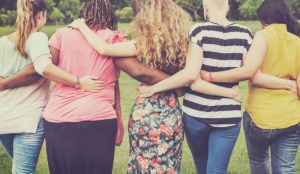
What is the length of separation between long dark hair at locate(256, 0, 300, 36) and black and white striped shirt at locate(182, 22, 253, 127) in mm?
228

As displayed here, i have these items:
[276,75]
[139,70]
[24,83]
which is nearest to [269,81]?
[276,75]

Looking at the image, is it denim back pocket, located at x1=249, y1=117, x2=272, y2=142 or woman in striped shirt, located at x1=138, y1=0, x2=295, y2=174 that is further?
denim back pocket, located at x1=249, y1=117, x2=272, y2=142

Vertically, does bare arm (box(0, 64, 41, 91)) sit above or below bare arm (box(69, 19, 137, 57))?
below

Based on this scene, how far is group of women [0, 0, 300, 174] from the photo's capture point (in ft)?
8.76

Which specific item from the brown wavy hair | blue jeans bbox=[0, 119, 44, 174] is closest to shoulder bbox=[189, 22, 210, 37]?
the brown wavy hair

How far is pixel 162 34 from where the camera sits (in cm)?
266

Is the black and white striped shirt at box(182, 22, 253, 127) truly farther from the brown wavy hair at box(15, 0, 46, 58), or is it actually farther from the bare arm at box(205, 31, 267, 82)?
the brown wavy hair at box(15, 0, 46, 58)

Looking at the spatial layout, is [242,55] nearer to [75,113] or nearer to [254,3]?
[75,113]

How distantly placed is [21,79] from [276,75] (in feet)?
6.16

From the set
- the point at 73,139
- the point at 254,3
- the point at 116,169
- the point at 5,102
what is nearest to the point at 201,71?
the point at 73,139

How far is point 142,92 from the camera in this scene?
2803 mm

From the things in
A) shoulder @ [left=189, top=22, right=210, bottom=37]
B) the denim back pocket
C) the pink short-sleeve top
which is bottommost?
the denim back pocket

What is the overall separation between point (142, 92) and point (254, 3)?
2591 centimetres

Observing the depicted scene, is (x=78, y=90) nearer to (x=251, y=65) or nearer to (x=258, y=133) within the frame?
(x=251, y=65)
